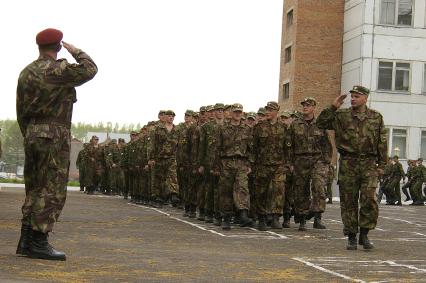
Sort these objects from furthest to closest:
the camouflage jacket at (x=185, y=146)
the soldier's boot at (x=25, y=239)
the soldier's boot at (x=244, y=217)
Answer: the camouflage jacket at (x=185, y=146) → the soldier's boot at (x=244, y=217) → the soldier's boot at (x=25, y=239)

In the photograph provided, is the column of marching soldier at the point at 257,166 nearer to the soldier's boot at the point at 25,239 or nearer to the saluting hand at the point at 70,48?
the soldier's boot at the point at 25,239

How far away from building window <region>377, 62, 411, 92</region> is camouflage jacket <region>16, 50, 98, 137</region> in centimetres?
4182

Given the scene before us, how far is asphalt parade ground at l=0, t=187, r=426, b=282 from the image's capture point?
9.02m

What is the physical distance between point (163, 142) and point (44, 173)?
1376 cm

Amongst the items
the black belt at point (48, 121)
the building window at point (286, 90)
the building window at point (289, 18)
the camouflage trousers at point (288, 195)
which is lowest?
the camouflage trousers at point (288, 195)

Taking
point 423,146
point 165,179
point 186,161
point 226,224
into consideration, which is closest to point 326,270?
point 226,224

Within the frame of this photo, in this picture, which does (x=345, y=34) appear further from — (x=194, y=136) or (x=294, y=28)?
(x=194, y=136)

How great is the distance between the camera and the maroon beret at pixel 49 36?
970 cm

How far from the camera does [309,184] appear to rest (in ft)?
57.5

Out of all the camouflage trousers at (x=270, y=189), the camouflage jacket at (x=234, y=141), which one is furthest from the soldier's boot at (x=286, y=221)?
the camouflage jacket at (x=234, y=141)

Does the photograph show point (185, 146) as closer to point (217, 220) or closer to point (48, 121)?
point (217, 220)

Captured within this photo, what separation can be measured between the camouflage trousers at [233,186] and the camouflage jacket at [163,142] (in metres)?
6.69

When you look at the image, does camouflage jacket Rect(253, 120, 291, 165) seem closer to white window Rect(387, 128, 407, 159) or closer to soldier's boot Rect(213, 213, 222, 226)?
soldier's boot Rect(213, 213, 222, 226)

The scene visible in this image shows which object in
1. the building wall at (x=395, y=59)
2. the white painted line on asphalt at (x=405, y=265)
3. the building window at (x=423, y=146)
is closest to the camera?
the white painted line on asphalt at (x=405, y=265)
